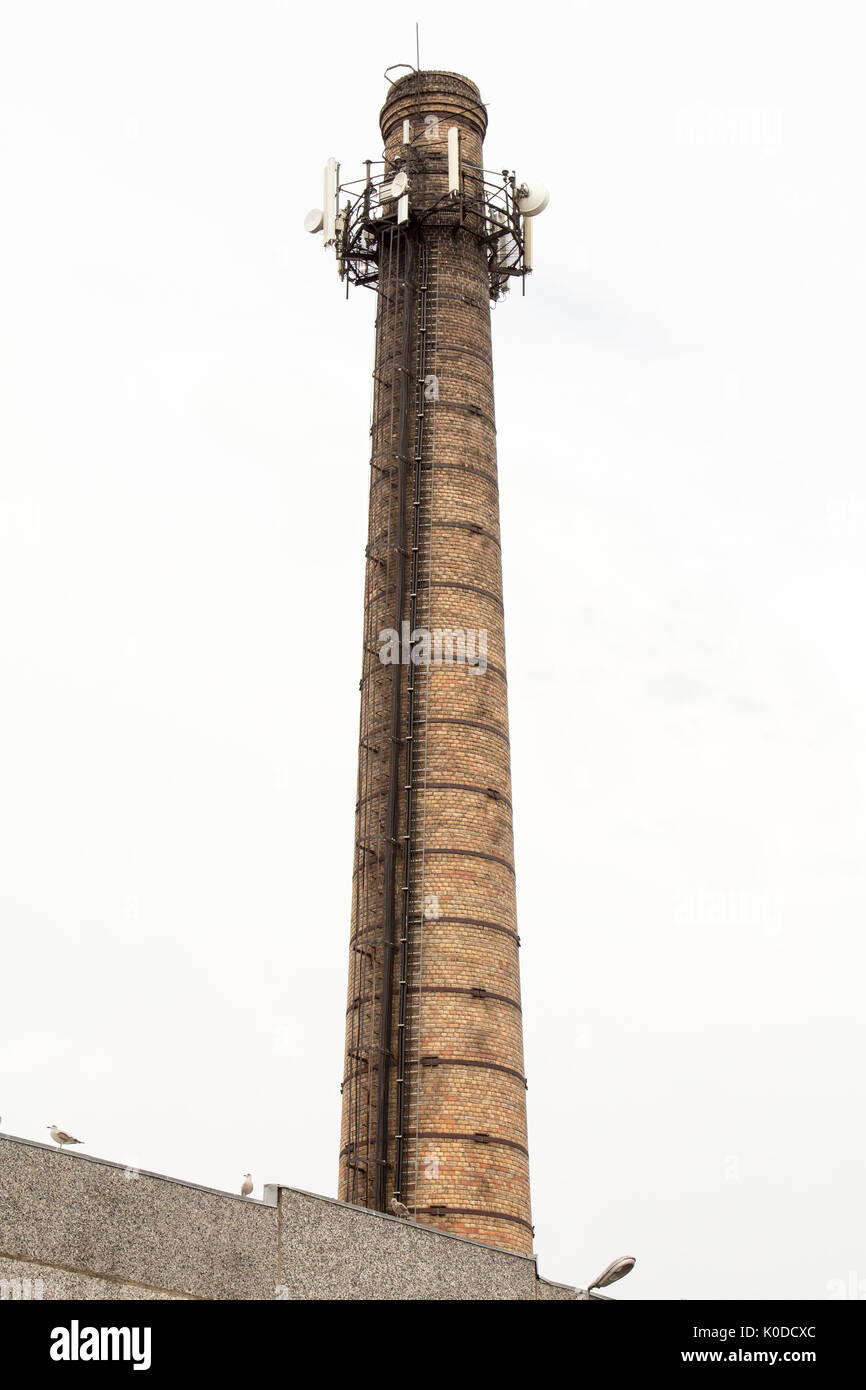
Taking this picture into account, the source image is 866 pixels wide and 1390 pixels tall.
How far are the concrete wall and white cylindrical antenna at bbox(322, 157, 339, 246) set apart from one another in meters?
20.7

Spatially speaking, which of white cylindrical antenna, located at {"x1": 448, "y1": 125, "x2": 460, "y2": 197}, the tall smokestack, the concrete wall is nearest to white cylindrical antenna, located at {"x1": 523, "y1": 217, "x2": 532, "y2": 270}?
the tall smokestack

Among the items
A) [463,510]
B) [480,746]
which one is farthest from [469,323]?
[480,746]

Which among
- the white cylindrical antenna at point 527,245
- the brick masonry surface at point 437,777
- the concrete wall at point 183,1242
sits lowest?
the concrete wall at point 183,1242

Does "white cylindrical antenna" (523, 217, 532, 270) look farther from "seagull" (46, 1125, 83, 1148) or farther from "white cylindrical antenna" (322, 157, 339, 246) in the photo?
"seagull" (46, 1125, 83, 1148)

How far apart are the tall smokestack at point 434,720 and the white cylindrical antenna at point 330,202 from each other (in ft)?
0.18

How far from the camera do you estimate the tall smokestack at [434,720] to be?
2844cm

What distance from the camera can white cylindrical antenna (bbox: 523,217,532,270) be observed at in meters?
35.5

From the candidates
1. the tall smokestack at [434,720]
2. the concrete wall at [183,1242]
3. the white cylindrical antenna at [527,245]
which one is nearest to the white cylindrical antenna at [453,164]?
the tall smokestack at [434,720]

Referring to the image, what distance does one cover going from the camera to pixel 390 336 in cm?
3394

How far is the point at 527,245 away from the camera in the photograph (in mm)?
35531

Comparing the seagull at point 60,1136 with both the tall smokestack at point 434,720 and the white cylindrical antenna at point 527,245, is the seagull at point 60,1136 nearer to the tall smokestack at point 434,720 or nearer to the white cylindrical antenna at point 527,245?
the tall smokestack at point 434,720

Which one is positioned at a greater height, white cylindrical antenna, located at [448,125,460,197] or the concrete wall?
white cylindrical antenna, located at [448,125,460,197]

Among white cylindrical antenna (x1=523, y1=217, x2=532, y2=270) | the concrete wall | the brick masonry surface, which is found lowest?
the concrete wall
